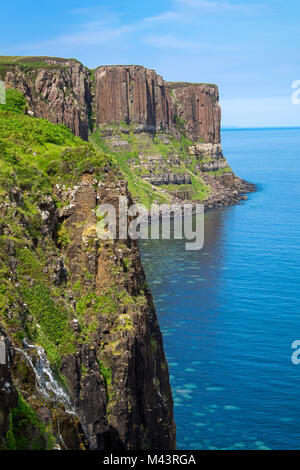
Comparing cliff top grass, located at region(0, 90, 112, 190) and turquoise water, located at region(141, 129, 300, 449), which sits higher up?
cliff top grass, located at region(0, 90, 112, 190)

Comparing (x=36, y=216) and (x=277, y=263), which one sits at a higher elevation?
(x=36, y=216)

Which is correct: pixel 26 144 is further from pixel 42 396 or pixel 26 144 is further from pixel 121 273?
pixel 42 396

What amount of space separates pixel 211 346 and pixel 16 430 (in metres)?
72.5

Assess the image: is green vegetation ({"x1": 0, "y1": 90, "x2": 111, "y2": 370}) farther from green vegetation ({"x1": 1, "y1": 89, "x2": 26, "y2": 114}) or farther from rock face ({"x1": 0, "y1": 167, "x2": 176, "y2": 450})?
green vegetation ({"x1": 1, "y1": 89, "x2": 26, "y2": 114})

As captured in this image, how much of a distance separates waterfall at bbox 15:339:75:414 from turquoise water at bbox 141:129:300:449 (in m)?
39.0

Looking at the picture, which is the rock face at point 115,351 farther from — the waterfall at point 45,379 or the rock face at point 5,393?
the rock face at point 5,393

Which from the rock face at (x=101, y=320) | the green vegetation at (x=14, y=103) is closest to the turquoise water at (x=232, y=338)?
the rock face at (x=101, y=320)

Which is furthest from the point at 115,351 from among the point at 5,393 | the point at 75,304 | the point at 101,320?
the point at 5,393

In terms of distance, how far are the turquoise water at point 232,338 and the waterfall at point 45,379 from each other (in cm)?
3900

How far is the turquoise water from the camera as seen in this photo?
234 feet

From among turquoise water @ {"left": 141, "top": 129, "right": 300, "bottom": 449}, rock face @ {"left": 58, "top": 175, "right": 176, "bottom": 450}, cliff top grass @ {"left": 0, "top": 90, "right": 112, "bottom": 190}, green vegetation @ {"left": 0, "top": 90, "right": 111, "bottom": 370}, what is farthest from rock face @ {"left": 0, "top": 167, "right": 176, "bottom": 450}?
turquoise water @ {"left": 141, "top": 129, "right": 300, "bottom": 449}

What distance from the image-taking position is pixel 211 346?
9575 cm

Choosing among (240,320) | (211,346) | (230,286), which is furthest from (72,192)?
(230,286)

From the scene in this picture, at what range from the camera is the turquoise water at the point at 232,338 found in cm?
7144
